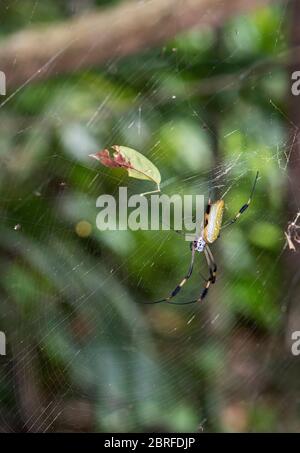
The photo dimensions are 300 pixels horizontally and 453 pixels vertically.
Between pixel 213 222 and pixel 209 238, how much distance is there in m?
0.04

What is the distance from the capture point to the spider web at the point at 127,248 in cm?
100

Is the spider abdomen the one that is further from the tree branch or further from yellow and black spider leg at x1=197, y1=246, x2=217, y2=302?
the tree branch

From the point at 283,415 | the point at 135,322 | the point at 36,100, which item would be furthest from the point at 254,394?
the point at 36,100

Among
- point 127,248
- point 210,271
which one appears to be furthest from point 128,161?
point 210,271

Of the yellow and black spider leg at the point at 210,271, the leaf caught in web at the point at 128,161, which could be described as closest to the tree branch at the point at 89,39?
the leaf caught in web at the point at 128,161

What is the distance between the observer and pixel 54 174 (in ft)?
3.26

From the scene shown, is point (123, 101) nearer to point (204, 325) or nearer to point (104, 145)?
point (104, 145)

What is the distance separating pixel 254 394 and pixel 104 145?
645mm

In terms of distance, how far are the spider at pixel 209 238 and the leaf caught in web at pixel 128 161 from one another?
120mm

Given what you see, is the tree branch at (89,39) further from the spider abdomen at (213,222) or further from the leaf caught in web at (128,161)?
the spider abdomen at (213,222)

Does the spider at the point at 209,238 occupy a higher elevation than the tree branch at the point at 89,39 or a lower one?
lower

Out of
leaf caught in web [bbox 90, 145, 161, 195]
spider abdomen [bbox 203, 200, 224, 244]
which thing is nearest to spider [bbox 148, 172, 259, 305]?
spider abdomen [bbox 203, 200, 224, 244]

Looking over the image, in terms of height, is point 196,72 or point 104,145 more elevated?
point 196,72

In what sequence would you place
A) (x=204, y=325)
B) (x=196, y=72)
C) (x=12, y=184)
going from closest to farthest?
1. (x=12, y=184)
2. (x=196, y=72)
3. (x=204, y=325)
